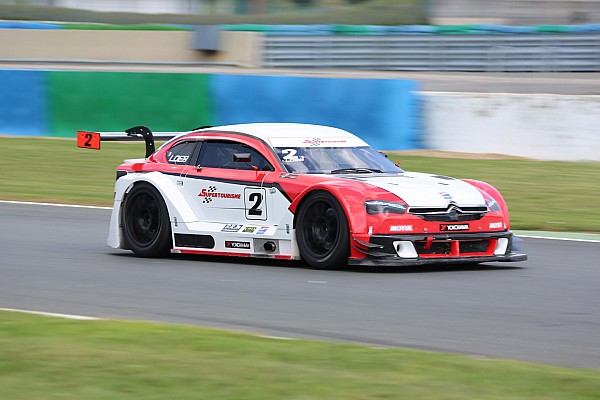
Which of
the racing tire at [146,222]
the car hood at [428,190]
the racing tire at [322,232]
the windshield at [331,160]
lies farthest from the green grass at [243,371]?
the racing tire at [146,222]

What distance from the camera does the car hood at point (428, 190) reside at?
9594 mm

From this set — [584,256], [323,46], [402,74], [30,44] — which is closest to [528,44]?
[402,74]

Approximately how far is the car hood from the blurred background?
30.9 feet

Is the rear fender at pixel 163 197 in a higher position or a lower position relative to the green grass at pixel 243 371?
higher

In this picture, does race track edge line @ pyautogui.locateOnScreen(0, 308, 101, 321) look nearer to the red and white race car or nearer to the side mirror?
the red and white race car

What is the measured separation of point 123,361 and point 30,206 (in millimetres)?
10518

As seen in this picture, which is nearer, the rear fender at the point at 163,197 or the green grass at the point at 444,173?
the rear fender at the point at 163,197

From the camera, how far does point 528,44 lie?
101 ft

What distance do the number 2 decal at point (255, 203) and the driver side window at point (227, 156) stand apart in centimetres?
25

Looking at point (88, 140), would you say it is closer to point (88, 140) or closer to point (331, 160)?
point (88, 140)

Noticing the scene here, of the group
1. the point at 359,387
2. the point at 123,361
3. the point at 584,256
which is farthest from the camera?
the point at 584,256

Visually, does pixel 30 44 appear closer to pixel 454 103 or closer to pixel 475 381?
pixel 454 103

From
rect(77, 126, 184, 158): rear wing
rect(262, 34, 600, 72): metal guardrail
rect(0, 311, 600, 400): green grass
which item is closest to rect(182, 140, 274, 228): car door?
rect(77, 126, 184, 158): rear wing

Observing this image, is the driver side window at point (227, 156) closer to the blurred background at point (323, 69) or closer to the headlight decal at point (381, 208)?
the headlight decal at point (381, 208)
